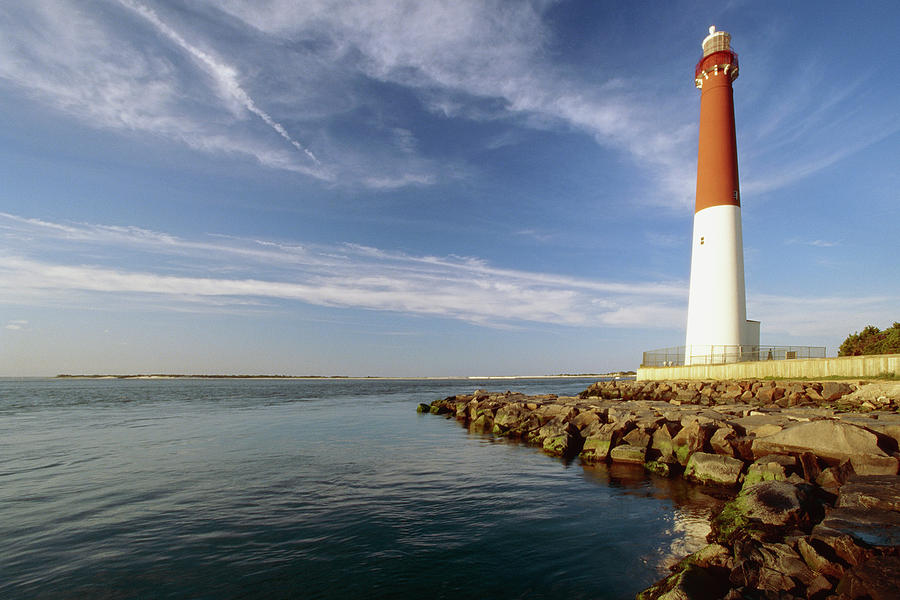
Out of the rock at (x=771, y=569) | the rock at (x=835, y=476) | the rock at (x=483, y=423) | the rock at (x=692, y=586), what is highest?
the rock at (x=835, y=476)

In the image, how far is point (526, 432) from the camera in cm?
1772

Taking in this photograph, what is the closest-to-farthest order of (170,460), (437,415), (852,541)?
(852,541)
(170,460)
(437,415)

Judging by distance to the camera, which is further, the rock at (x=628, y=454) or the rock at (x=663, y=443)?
the rock at (x=628, y=454)

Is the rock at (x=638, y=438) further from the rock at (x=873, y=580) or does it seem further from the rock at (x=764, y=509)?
the rock at (x=873, y=580)

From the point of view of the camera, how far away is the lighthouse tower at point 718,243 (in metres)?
24.6

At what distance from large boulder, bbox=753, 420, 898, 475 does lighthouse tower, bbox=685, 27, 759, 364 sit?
17.2 meters

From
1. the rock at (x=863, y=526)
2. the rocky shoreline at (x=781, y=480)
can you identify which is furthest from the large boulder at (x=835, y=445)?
the rock at (x=863, y=526)

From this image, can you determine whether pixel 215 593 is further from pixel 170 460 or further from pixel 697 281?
pixel 697 281

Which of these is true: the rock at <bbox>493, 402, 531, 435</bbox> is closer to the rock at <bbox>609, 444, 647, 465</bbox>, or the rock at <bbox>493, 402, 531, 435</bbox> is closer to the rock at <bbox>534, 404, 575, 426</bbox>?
the rock at <bbox>534, 404, 575, 426</bbox>

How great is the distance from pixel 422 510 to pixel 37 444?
1587 centimetres

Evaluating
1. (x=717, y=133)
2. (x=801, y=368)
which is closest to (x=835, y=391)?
(x=801, y=368)

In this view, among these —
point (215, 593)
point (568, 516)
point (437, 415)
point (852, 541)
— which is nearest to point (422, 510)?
point (568, 516)

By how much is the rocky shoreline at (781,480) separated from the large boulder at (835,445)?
0.7 inches

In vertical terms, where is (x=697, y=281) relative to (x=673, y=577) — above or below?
above
